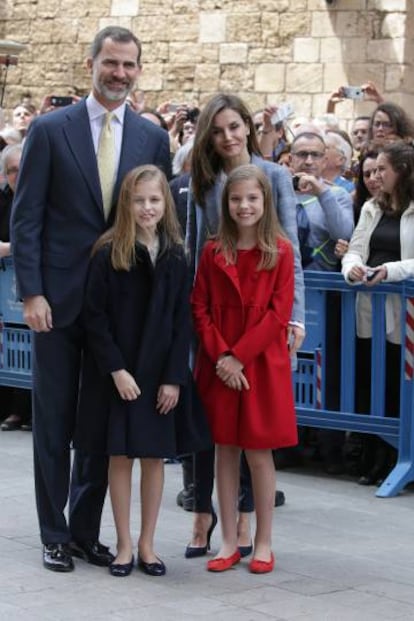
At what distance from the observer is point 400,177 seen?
8.05 m

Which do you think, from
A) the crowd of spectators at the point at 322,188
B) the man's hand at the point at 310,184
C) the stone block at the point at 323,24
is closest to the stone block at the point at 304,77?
the stone block at the point at 323,24

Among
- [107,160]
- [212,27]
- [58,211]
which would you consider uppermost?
[212,27]

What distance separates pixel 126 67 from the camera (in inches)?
235

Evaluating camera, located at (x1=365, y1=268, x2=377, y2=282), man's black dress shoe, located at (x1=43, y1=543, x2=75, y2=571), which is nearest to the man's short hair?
man's black dress shoe, located at (x1=43, y1=543, x2=75, y2=571)

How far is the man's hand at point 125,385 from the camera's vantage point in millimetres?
5809

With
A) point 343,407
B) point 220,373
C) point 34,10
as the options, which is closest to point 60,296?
point 220,373

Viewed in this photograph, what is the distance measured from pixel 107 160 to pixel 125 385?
0.94 meters

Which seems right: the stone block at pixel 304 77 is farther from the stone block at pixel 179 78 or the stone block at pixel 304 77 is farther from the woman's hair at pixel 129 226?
the woman's hair at pixel 129 226

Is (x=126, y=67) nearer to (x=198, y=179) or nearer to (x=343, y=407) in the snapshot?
(x=198, y=179)

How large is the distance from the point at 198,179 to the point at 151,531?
1475mm

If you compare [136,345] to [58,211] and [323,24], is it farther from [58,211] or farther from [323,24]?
[323,24]

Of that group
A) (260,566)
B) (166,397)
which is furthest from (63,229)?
(260,566)

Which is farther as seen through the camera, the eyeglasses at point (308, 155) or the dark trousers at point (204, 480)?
the eyeglasses at point (308, 155)

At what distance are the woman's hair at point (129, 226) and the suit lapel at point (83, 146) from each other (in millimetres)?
129
